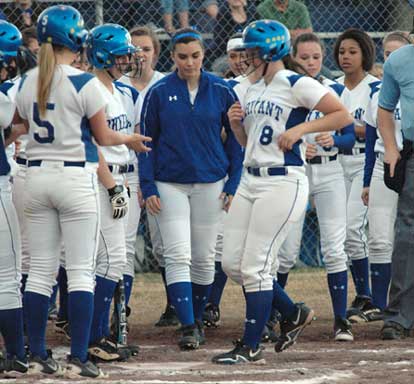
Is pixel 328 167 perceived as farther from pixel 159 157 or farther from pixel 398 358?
pixel 398 358

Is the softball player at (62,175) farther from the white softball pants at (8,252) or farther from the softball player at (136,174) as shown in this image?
the softball player at (136,174)

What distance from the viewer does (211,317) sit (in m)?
8.69

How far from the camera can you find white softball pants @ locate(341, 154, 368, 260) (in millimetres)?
9031

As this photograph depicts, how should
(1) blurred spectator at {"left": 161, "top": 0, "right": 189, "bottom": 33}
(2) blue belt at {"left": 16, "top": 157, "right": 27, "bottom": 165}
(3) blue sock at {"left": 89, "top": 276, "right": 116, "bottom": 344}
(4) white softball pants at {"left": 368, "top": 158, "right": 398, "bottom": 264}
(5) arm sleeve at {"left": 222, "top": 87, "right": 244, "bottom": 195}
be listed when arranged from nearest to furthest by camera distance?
(3) blue sock at {"left": 89, "top": 276, "right": 116, "bottom": 344}
(2) blue belt at {"left": 16, "top": 157, "right": 27, "bottom": 165}
(5) arm sleeve at {"left": 222, "top": 87, "right": 244, "bottom": 195}
(4) white softball pants at {"left": 368, "top": 158, "right": 398, "bottom": 264}
(1) blurred spectator at {"left": 161, "top": 0, "right": 189, "bottom": 33}

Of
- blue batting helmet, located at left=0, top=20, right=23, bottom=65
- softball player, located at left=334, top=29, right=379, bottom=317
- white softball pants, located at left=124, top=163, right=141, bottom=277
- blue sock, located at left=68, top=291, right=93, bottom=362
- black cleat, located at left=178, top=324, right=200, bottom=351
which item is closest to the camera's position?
blue sock, located at left=68, top=291, right=93, bottom=362

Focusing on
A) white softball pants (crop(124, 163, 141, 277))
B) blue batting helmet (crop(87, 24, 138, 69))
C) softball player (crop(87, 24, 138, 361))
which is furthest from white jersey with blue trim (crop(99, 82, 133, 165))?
white softball pants (crop(124, 163, 141, 277))

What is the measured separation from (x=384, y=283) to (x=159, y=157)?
2177mm

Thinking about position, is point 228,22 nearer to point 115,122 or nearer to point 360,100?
point 360,100

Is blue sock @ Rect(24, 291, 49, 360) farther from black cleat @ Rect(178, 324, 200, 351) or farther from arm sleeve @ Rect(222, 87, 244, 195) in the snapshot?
arm sleeve @ Rect(222, 87, 244, 195)

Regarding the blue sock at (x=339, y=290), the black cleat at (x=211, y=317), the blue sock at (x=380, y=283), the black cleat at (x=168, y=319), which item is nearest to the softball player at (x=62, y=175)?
the blue sock at (x=339, y=290)

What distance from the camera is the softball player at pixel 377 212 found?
8.45 meters

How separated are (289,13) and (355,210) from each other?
10.9 ft

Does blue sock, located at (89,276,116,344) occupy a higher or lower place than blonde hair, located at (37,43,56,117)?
lower

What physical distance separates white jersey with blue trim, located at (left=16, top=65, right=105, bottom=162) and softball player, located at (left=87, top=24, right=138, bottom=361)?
0.56 m
